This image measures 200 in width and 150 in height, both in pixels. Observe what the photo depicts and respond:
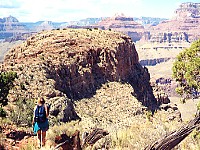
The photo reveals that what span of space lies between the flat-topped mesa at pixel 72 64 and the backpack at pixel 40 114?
26.6 m

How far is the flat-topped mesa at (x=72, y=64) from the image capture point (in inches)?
1679

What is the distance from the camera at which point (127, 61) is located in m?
62.8

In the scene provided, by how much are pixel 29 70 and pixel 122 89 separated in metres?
16.4

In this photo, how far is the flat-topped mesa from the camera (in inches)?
1679

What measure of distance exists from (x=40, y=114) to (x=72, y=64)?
3889cm

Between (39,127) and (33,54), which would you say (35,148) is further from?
(33,54)

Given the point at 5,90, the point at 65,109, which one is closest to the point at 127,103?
the point at 65,109

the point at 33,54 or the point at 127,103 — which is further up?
the point at 33,54

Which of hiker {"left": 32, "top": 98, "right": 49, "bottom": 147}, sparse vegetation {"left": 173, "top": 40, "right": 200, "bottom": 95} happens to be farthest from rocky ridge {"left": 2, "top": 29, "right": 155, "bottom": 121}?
hiker {"left": 32, "top": 98, "right": 49, "bottom": 147}

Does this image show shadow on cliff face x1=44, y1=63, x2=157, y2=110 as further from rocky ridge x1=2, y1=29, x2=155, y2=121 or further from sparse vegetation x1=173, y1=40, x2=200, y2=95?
sparse vegetation x1=173, y1=40, x2=200, y2=95

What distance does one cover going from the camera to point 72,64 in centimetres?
4966

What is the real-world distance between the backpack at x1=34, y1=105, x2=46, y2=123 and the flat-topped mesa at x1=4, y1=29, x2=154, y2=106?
87.3 feet

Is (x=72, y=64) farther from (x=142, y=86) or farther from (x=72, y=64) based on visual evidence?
(x=142, y=86)

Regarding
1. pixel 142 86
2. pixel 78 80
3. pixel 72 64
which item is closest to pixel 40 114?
pixel 78 80
